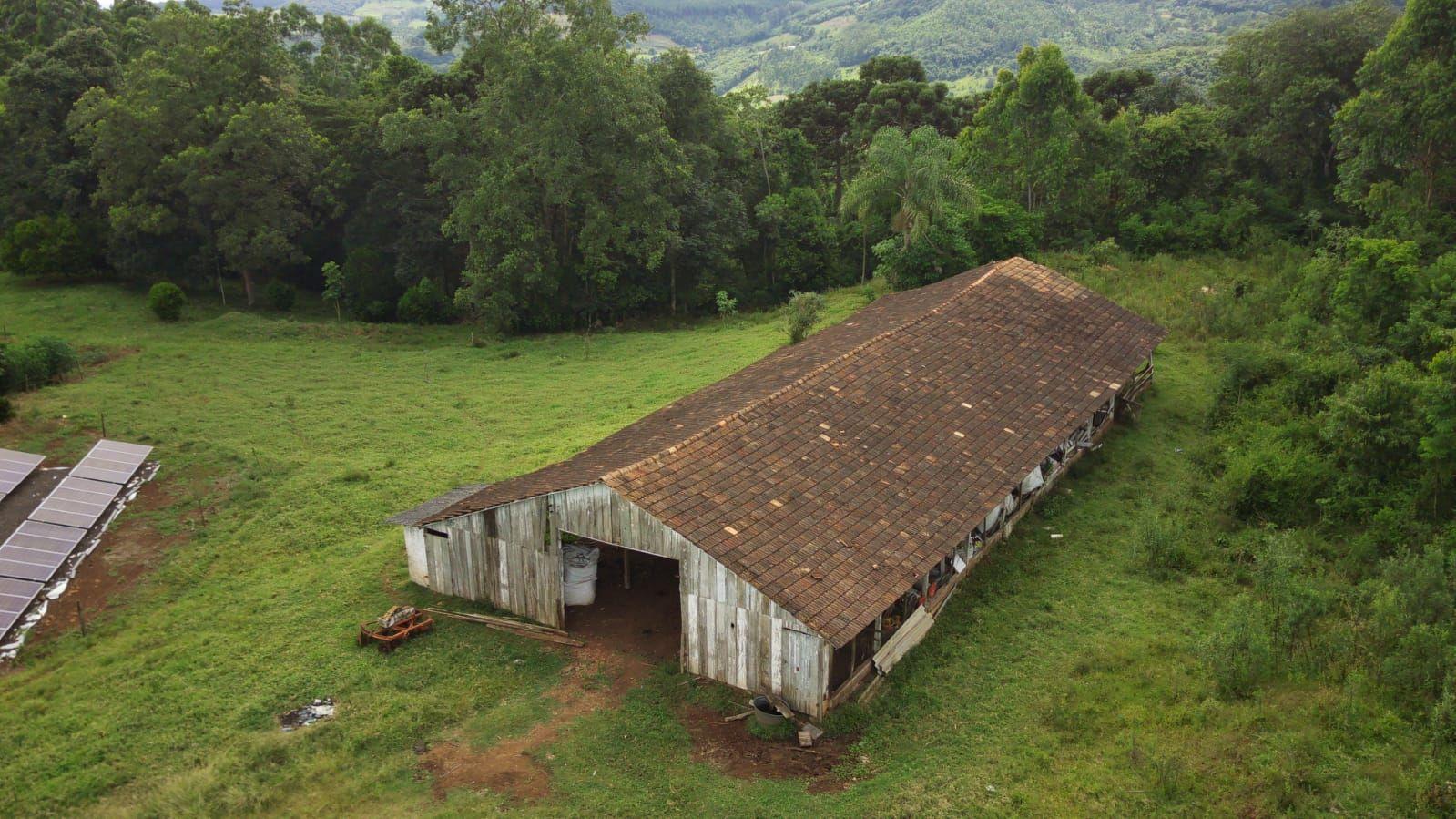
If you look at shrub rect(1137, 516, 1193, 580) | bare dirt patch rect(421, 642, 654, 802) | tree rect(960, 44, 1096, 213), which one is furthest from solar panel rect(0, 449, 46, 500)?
tree rect(960, 44, 1096, 213)

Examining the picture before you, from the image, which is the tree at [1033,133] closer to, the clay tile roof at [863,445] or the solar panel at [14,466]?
the clay tile roof at [863,445]

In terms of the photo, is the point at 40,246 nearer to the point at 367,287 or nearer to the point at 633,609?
the point at 367,287

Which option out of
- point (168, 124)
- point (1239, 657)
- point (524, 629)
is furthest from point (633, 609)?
point (168, 124)

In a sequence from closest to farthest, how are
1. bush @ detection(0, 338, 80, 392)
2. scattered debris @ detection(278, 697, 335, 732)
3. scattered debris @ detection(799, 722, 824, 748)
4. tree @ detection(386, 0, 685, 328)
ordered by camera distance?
scattered debris @ detection(799, 722, 824, 748) → scattered debris @ detection(278, 697, 335, 732) → bush @ detection(0, 338, 80, 392) → tree @ detection(386, 0, 685, 328)

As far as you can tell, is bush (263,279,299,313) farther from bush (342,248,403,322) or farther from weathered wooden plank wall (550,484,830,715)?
weathered wooden plank wall (550,484,830,715)

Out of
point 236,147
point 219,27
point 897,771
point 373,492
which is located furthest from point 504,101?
point 897,771

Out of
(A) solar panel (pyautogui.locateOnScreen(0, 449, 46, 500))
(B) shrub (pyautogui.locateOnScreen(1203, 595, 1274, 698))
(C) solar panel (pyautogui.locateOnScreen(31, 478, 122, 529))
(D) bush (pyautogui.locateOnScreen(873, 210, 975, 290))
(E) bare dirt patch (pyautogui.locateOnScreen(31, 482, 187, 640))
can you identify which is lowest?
(E) bare dirt patch (pyautogui.locateOnScreen(31, 482, 187, 640))

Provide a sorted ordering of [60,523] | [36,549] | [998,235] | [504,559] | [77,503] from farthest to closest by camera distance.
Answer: [998,235], [77,503], [60,523], [36,549], [504,559]
